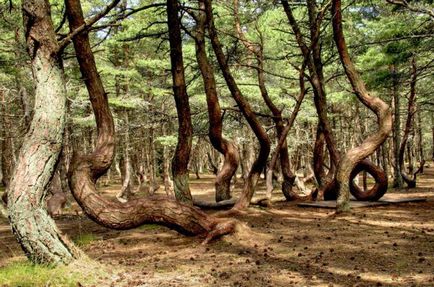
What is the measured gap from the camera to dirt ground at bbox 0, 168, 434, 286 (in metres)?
5.96

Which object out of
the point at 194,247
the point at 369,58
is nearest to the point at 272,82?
the point at 369,58

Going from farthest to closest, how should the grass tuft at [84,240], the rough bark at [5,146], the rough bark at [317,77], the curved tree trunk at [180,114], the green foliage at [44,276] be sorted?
the rough bark at [5,146] < the rough bark at [317,77] < the curved tree trunk at [180,114] < the grass tuft at [84,240] < the green foliage at [44,276]

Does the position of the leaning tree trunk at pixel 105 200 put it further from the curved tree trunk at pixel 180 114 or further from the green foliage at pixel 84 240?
the green foliage at pixel 84 240

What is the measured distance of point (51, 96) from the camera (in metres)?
6.09

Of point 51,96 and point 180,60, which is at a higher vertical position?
point 180,60

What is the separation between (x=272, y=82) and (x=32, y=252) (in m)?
22.0

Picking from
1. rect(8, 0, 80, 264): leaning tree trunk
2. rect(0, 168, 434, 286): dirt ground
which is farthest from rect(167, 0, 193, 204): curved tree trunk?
rect(8, 0, 80, 264): leaning tree trunk

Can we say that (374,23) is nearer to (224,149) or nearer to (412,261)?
(224,149)

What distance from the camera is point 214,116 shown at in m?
12.3

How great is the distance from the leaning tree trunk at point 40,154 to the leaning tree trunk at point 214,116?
5.34 metres

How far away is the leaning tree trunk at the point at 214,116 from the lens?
12.0 meters

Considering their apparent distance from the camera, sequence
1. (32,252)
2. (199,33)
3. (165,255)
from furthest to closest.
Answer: (199,33) → (165,255) → (32,252)

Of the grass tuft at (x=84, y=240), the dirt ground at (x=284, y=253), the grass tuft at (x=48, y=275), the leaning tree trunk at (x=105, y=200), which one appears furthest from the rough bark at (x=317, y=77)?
the grass tuft at (x=48, y=275)

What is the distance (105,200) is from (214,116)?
5489 millimetres
